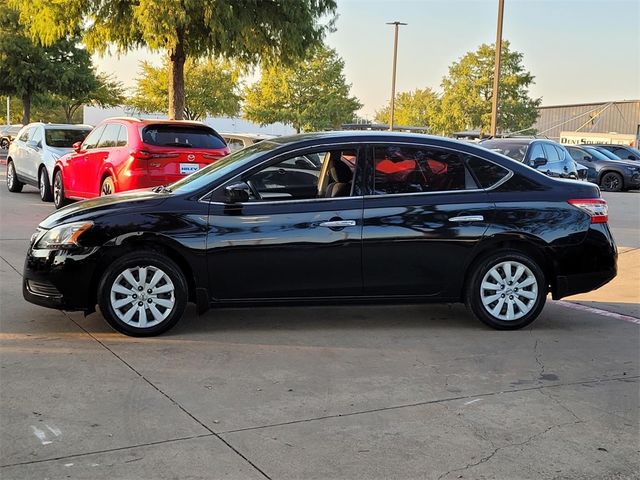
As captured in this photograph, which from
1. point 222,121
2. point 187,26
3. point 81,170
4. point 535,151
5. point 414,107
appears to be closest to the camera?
point 81,170

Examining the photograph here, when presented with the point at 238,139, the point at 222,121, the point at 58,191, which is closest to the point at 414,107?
the point at 222,121

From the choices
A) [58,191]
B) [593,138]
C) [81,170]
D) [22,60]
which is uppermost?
[22,60]

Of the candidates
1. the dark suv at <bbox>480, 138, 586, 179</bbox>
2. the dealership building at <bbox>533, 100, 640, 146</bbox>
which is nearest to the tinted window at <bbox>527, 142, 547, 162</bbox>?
the dark suv at <bbox>480, 138, 586, 179</bbox>

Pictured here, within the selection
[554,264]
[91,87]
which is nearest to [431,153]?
[554,264]

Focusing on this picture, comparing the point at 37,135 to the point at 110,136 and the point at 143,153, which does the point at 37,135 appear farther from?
→ the point at 143,153

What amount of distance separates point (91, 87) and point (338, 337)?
30.3 meters

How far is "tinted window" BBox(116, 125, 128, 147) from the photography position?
11.0 m

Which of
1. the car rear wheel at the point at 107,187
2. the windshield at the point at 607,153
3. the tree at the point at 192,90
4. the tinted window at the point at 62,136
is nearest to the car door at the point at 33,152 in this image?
the tinted window at the point at 62,136

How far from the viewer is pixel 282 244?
5684 mm

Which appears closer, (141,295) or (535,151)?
(141,295)

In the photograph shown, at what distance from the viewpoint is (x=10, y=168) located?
16.8 meters

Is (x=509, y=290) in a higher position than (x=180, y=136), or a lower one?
lower

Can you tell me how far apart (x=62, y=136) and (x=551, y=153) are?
1059 centimetres

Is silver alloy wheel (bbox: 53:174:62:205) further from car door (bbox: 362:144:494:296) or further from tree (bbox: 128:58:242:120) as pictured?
tree (bbox: 128:58:242:120)
